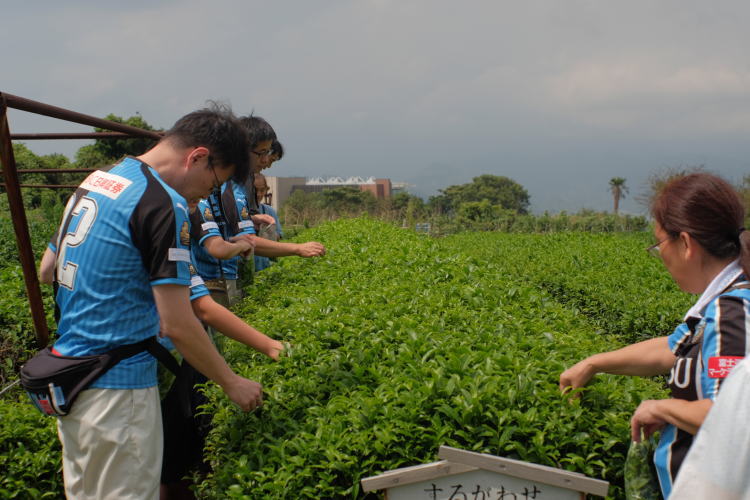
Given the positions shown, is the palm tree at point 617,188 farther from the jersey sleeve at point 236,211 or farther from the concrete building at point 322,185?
the jersey sleeve at point 236,211

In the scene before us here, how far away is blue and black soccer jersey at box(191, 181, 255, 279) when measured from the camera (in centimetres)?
361

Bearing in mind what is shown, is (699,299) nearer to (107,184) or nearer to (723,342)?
(723,342)

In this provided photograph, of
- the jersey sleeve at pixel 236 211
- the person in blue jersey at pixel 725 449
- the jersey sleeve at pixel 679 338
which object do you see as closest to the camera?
the person in blue jersey at pixel 725 449

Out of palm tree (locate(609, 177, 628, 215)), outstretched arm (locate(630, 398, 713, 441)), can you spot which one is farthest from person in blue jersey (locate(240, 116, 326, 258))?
palm tree (locate(609, 177, 628, 215))

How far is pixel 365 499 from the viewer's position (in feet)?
7.20

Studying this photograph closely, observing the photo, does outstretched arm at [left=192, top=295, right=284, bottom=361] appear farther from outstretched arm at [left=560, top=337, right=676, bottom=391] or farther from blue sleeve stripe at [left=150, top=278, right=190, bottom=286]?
outstretched arm at [left=560, top=337, right=676, bottom=391]

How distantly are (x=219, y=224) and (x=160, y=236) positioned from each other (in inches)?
77.8

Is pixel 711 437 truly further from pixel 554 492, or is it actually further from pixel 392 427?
pixel 392 427

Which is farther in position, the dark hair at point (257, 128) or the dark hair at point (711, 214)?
the dark hair at point (257, 128)

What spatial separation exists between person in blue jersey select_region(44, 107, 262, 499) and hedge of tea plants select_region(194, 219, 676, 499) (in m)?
0.38

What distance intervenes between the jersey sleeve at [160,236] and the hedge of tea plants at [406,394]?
0.74 metres

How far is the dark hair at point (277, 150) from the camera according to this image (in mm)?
5003

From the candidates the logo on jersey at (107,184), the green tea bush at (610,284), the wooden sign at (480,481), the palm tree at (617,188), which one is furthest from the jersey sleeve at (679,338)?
the palm tree at (617,188)

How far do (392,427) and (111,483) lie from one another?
1.01 m
